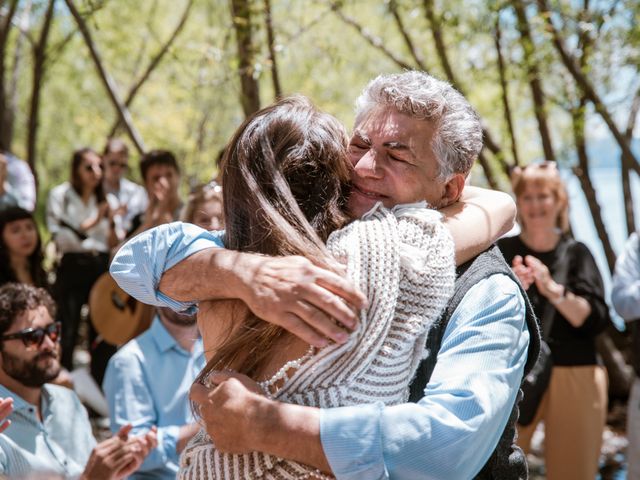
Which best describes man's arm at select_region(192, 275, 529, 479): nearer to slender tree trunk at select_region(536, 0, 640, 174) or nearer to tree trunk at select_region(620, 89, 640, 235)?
slender tree trunk at select_region(536, 0, 640, 174)

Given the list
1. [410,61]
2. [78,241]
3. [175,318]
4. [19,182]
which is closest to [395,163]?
[175,318]

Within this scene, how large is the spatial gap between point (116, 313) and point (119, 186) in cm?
201

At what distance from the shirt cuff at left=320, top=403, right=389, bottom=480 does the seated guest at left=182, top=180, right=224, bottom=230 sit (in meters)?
3.02

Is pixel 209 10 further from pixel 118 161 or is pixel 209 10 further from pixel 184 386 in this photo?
pixel 184 386

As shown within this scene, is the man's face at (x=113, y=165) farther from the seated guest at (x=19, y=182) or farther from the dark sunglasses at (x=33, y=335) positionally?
the dark sunglasses at (x=33, y=335)

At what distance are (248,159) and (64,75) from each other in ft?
48.4

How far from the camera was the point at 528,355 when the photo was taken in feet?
7.60

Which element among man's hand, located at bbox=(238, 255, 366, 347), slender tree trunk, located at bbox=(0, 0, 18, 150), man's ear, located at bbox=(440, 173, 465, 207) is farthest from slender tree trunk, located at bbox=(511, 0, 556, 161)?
slender tree trunk, located at bbox=(0, 0, 18, 150)

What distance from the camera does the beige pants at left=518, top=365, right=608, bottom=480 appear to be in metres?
5.31

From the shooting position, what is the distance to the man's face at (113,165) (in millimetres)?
7969

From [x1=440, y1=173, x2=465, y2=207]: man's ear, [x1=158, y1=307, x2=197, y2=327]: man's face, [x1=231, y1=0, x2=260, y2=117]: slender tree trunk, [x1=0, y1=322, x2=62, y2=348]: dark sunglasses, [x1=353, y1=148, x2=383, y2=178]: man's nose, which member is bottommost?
[x1=158, y1=307, x2=197, y2=327]: man's face

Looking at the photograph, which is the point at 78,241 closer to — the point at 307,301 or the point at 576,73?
the point at 576,73

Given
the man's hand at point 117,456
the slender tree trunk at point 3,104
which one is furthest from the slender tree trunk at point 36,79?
A: the man's hand at point 117,456

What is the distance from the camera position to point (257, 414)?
1.90 meters
